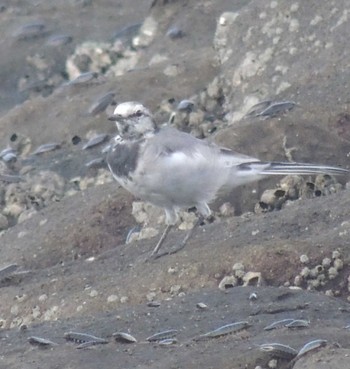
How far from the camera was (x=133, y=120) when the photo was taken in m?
10.4

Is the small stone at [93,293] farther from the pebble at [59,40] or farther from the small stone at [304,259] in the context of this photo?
the pebble at [59,40]

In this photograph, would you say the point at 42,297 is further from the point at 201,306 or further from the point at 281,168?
the point at 201,306

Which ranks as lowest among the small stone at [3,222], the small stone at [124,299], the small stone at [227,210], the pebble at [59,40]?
the pebble at [59,40]

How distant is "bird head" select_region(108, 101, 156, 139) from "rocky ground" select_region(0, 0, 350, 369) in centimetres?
91

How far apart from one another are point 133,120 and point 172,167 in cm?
Result: 66

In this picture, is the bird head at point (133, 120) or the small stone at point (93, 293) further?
the bird head at point (133, 120)

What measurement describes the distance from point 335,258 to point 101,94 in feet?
24.0

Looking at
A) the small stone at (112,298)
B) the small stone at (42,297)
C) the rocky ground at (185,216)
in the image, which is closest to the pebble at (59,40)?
the rocky ground at (185,216)

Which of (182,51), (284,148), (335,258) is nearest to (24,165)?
(182,51)

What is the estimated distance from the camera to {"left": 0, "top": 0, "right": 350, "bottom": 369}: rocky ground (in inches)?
308

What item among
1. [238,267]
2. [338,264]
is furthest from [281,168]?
[338,264]

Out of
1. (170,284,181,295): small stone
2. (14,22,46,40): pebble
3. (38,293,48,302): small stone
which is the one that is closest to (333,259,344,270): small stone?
(170,284,181,295): small stone

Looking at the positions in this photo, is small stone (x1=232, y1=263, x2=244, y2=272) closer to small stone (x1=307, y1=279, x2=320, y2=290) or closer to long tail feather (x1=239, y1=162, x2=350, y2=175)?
small stone (x1=307, y1=279, x2=320, y2=290)

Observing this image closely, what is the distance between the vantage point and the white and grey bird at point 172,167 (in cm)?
991
